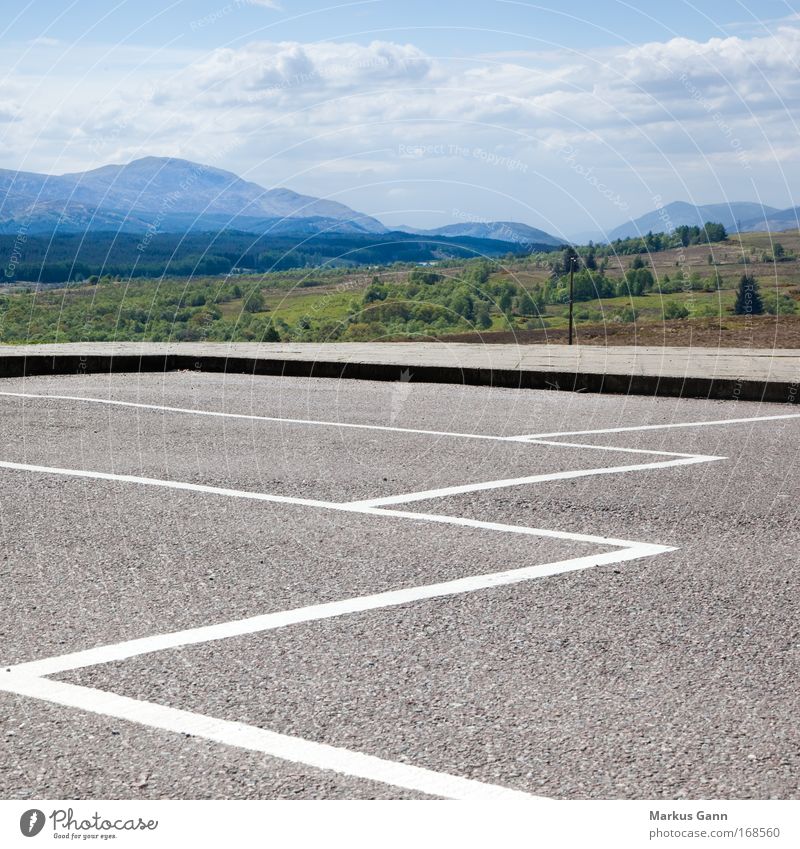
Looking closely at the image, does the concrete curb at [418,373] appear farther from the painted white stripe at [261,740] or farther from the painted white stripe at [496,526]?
the painted white stripe at [261,740]

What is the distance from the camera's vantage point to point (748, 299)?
25938mm

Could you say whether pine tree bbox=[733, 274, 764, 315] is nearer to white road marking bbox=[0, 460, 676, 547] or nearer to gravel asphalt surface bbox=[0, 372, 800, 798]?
gravel asphalt surface bbox=[0, 372, 800, 798]

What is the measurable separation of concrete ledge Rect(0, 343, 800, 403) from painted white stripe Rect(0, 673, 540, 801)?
11754 mm

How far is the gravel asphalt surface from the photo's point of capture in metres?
4.02

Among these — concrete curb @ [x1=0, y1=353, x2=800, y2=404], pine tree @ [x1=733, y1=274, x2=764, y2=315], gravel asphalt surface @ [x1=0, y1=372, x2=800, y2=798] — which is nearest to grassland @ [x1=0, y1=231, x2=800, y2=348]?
pine tree @ [x1=733, y1=274, x2=764, y2=315]

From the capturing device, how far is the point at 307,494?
889 cm

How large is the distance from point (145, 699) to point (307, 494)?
434 centimetres

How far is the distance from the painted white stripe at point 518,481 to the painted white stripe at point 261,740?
13.1 feet

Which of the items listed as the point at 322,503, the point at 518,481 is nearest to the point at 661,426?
the point at 518,481

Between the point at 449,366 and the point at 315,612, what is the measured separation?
11640 millimetres

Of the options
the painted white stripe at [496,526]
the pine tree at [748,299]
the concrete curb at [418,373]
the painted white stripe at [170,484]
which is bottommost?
the painted white stripe at [496,526]

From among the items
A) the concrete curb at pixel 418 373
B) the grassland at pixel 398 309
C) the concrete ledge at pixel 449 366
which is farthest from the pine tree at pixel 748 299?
the concrete curb at pixel 418 373

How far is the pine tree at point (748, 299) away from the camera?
2591cm

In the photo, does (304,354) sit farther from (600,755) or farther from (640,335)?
(600,755)
